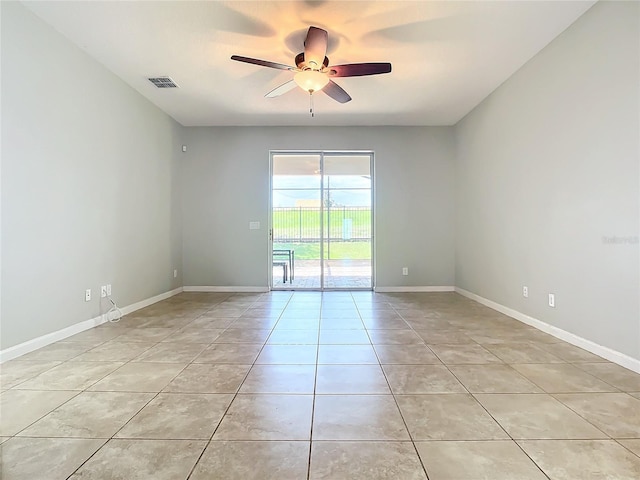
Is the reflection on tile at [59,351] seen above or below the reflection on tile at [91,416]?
below

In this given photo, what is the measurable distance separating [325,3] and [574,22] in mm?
2051

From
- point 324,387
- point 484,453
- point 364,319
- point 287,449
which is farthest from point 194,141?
point 484,453

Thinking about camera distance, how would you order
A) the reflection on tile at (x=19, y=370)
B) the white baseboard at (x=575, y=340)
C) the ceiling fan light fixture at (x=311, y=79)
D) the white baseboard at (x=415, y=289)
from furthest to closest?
the white baseboard at (x=415, y=289)
the ceiling fan light fixture at (x=311, y=79)
the white baseboard at (x=575, y=340)
the reflection on tile at (x=19, y=370)

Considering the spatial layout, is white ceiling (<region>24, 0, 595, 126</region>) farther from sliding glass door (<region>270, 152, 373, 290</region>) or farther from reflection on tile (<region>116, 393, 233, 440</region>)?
reflection on tile (<region>116, 393, 233, 440</region>)

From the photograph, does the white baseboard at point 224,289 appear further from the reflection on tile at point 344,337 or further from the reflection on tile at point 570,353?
the reflection on tile at point 570,353

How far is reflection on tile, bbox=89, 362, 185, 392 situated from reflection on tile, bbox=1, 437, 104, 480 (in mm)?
496

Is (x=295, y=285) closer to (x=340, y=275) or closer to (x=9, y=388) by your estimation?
(x=340, y=275)

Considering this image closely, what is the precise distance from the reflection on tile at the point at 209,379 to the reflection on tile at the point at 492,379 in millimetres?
1406

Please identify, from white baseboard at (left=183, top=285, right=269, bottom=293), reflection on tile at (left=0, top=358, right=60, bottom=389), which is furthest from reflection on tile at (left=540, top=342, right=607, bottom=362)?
white baseboard at (left=183, top=285, right=269, bottom=293)

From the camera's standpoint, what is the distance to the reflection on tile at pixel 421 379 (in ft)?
6.20

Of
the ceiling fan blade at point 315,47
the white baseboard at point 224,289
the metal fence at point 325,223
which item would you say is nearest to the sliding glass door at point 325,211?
the metal fence at point 325,223

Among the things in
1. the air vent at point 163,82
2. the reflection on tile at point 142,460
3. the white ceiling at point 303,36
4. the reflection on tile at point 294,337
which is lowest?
the reflection on tile at point 294,337

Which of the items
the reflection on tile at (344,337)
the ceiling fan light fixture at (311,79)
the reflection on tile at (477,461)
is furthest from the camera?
the ceiling fan light fixture at (311,79)

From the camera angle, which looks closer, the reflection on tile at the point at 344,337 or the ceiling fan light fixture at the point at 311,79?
the reflection on tile at the point at 344,337
